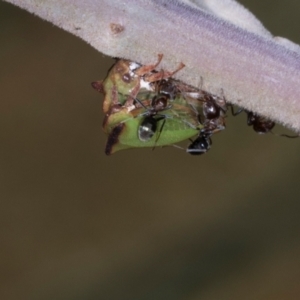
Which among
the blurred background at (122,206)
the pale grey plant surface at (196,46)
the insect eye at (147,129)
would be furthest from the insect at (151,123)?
the blurred background at (122,206)

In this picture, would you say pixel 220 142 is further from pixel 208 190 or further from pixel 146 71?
pixel 146 71

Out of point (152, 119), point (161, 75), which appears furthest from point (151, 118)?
point (161, 75)

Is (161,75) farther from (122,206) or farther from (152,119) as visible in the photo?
(122,206)

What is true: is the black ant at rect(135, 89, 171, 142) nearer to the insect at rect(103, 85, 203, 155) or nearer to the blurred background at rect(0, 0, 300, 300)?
the insect at rect(103, 85, 203, 155)

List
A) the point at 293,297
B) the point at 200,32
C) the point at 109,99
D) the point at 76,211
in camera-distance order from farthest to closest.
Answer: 1. the point at 76,211
2. the point at 293,297
3. the point at 109,99
4. the point at 200,32

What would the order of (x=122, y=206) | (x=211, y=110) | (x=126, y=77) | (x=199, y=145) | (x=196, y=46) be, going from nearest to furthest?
1. (x=196, y=46)
2. (x=126, y=77)
3. (x=211, y=110)
4. (x=199, y=145)
5. (x=122, y=206)

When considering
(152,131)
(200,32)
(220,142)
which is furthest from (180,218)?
(200,32)
